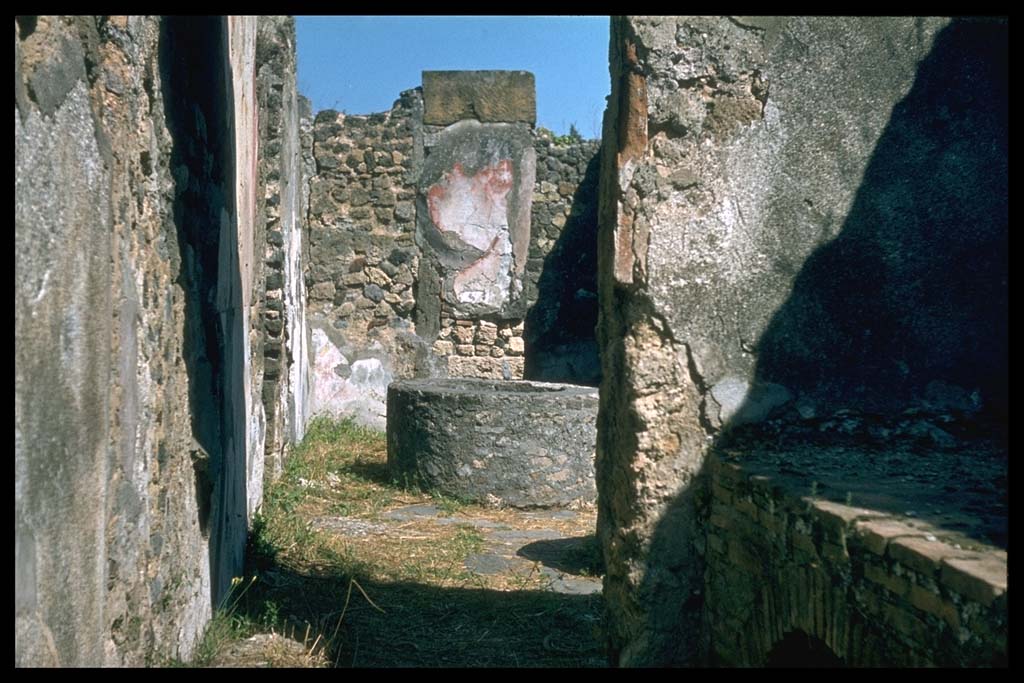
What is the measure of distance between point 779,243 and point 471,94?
6.75 m

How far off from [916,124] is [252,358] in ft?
11.3

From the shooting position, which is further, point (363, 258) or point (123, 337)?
point (363, 258)

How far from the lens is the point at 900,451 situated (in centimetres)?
308

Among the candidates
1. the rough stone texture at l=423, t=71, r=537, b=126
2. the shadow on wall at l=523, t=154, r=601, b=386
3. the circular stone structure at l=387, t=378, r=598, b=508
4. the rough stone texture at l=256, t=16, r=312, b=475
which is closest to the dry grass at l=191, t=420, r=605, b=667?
the circular stone structure at l=387, t=378, r=598, b=508

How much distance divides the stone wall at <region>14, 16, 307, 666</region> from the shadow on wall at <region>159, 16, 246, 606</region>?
0.5 inches

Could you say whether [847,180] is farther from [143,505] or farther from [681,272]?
[143,505]

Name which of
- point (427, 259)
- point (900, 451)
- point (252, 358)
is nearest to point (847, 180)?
point (900, 451)

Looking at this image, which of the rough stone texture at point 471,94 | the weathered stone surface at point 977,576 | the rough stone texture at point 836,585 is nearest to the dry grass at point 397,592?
the rough stone texture at point 836,585

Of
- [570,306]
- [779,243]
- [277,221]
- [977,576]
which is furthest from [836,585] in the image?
[570,306]

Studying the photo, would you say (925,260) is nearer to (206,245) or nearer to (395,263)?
(206,245)

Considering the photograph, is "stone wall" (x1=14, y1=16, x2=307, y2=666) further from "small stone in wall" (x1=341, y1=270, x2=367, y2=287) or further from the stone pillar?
the stone pillar

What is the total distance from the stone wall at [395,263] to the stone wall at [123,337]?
505 centimetres

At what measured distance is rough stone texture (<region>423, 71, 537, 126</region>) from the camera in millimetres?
9477

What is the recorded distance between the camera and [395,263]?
371 inches
